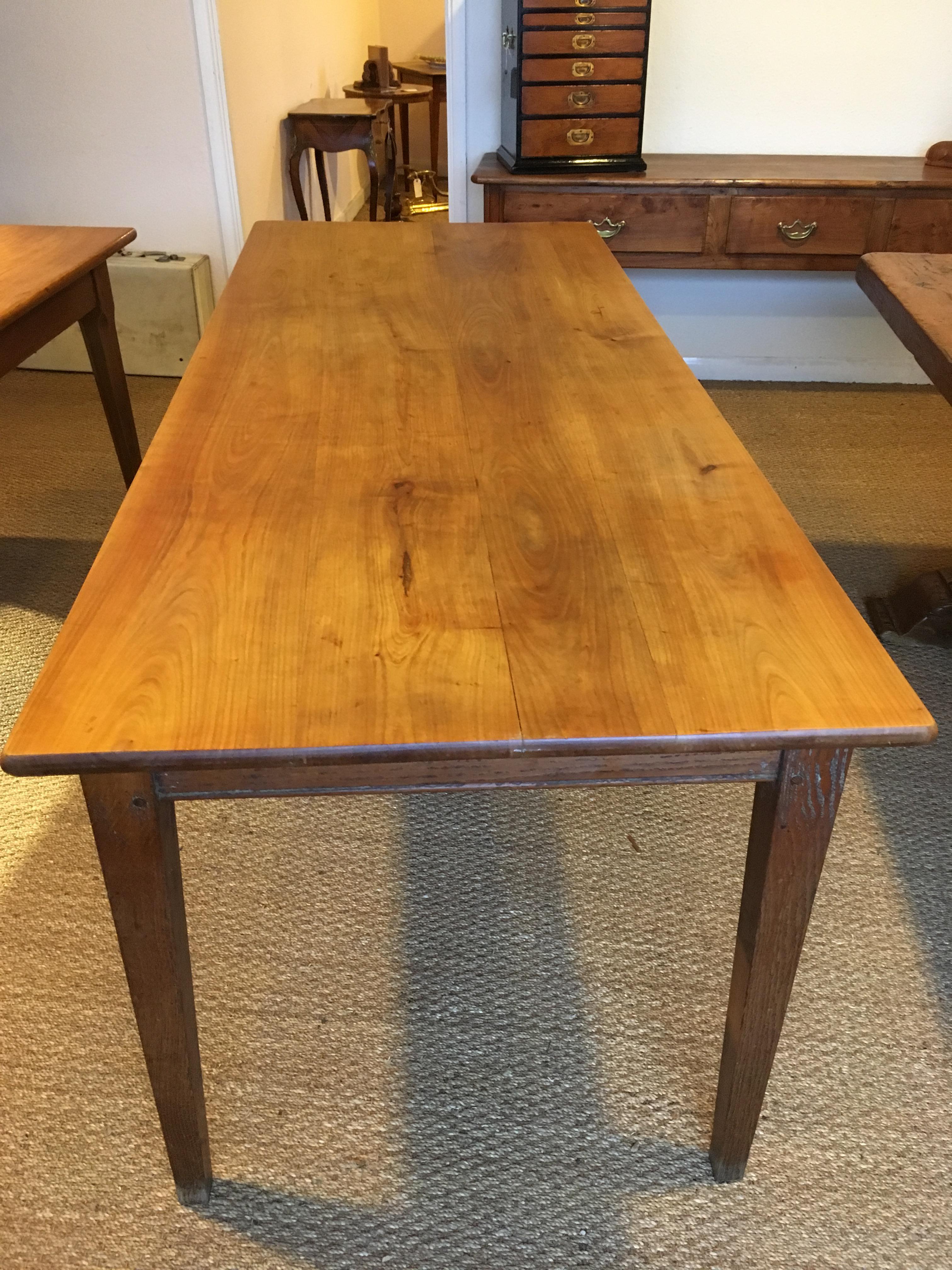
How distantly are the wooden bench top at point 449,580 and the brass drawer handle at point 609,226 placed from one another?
1.22 meters

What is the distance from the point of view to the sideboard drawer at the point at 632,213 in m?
2.54

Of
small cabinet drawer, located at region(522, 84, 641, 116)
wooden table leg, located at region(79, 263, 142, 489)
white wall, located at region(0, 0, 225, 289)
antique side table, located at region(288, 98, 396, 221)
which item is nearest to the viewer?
wooden table leg, located at region(79, 263, 142, 489)

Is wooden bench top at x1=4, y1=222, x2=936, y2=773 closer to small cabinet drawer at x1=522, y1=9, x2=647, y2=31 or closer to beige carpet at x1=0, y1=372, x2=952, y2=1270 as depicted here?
beige carpet at x1=0, y1=372, x2=952, y2=1270

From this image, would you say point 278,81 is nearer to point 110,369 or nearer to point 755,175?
point 755,175

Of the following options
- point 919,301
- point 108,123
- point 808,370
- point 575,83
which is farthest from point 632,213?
point 108,123

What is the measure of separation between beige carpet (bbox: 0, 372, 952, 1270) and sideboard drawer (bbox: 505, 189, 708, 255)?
142cm

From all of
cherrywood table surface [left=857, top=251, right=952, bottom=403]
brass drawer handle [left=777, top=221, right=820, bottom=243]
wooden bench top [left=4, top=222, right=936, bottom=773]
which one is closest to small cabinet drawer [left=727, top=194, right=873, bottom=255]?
brass drawer handle [left=777, top=221, right=820, bottom=243]

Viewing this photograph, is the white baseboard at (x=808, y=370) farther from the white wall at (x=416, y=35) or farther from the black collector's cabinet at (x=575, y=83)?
the white wall at (x=416, y=35)

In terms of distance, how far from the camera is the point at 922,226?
8.43 feet

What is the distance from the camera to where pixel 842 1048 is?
3.99 feet

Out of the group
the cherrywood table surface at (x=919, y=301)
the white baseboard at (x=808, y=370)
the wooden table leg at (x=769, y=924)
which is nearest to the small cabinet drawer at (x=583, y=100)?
the white baseboard at (x=808, y=370)

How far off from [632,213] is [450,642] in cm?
208

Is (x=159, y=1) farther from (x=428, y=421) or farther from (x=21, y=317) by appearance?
(x=428, y=421)

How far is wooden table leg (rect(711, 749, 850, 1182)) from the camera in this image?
31.6 inches
